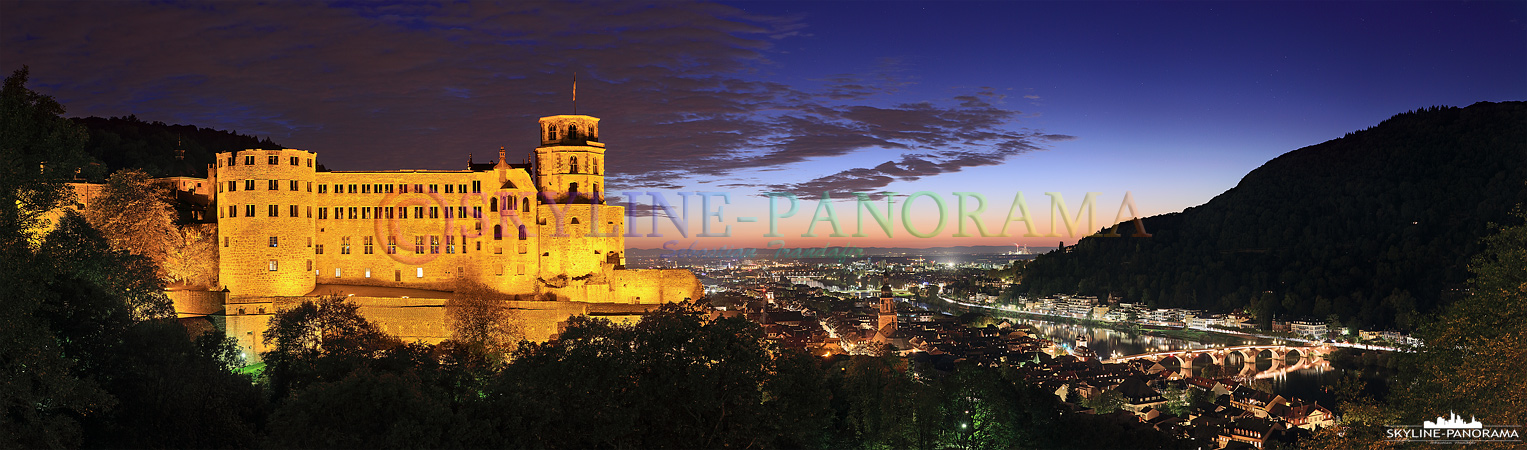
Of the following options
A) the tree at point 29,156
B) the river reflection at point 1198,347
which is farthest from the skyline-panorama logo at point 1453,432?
the river reflection at point 1198,347

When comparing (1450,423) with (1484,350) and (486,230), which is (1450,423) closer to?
(1484,350)

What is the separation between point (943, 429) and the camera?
2772 centimetres

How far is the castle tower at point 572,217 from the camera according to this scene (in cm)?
3253

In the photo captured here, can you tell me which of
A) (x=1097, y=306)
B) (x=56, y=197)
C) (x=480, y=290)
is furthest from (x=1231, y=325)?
(x=56, y=197)

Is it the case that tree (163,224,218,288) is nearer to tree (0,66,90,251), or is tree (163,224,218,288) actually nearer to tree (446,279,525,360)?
tree (446,279,525,360)

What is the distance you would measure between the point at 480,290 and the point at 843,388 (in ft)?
44.7

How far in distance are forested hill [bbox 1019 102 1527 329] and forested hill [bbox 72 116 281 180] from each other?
89.9 m

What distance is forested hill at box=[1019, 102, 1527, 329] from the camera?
86.4 metres

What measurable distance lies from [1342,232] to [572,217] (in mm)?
99743

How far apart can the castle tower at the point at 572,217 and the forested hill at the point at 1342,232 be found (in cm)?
7292

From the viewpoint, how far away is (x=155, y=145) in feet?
175

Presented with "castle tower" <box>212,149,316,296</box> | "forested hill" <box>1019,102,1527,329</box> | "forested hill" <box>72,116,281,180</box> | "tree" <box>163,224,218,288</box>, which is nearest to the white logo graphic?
"castle tower" <box>212,149,316,296</box>

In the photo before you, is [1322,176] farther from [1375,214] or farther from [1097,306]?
[1097,306]

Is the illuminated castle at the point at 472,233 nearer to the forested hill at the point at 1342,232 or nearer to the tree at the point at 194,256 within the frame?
the tree at the point at 194,256
